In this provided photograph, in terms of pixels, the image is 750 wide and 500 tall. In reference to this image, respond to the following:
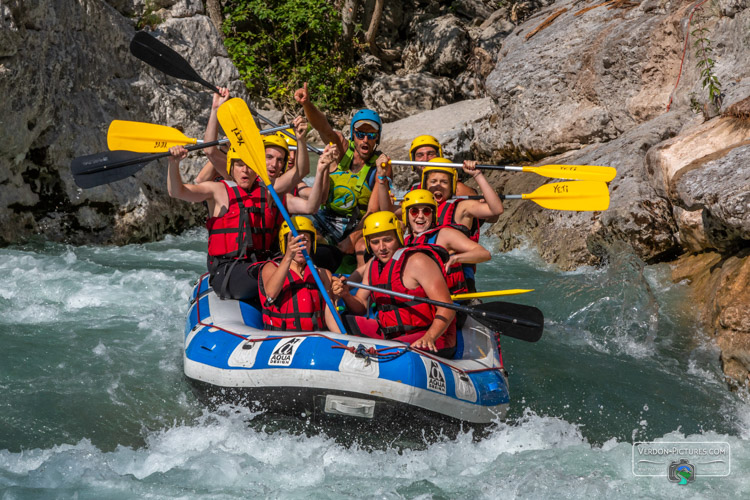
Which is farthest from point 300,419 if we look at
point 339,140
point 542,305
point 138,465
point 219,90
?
point 542,305

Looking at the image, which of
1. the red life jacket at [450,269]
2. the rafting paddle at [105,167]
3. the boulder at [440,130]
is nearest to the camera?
the red life jacket at [450,269]

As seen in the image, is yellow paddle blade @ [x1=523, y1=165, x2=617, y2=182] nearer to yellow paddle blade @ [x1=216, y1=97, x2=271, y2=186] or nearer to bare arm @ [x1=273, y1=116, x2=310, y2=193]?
bare arm @ [x1=273, y1=116, x2=310, y2=193]

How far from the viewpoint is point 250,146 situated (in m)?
4.37

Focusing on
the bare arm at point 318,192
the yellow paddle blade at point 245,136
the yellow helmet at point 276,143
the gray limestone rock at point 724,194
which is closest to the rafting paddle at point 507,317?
the bare arm at point 318,192

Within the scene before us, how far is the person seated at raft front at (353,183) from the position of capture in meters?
4.86

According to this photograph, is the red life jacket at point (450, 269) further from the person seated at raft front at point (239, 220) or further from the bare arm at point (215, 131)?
the bare arm at point (215, 131)

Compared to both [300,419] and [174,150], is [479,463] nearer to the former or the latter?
[300,419]

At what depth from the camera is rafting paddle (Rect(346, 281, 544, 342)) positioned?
3.99m

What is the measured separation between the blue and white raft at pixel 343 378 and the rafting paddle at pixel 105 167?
1.54 meters

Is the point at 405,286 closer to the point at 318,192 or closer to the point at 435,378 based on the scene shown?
the point at 435,378

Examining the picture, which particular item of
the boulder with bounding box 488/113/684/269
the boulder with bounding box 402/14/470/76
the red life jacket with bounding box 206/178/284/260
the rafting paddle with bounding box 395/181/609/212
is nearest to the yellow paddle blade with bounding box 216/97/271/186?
the red life jacket with bounding box 206/178/284/260

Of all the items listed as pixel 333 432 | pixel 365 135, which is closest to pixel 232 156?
pixel 365 135

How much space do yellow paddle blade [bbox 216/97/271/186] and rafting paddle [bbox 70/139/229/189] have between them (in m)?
0.31

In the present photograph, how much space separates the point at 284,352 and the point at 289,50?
38.3ft
